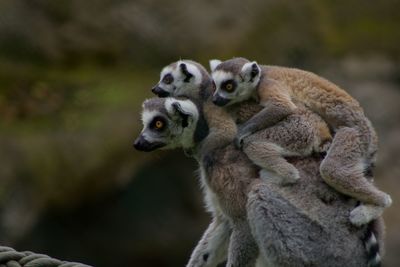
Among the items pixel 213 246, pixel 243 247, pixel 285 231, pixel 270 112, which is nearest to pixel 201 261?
pixel 213 246

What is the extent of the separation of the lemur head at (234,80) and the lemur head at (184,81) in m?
0.10

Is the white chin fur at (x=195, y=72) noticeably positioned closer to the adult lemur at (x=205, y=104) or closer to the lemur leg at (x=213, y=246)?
the adult lemur at (x=205, y=104)

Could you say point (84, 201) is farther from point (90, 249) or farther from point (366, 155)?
point (366, 155)

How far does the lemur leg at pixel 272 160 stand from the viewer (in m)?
6.88

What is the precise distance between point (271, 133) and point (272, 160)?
223 mm

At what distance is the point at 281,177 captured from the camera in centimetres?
694

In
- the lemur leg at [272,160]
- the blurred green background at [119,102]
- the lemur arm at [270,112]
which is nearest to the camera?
the lemur leg at [272,160]

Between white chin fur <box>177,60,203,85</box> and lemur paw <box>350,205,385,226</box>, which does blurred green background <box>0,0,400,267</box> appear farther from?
lemur paw <box>350,205,385,226</box>

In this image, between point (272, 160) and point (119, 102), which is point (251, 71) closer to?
point (272, 160)

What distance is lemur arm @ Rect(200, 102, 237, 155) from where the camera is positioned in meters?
7.08

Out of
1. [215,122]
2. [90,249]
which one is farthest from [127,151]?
[215,122]

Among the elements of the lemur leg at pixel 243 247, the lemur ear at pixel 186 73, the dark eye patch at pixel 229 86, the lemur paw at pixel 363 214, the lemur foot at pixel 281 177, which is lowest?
the lemur leg at pixel 243 247

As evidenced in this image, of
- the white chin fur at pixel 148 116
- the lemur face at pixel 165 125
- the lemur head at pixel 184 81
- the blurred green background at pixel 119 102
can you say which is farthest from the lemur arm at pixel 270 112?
the blurred green background at pixel 119 102

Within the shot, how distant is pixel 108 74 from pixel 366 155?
7782 mm
